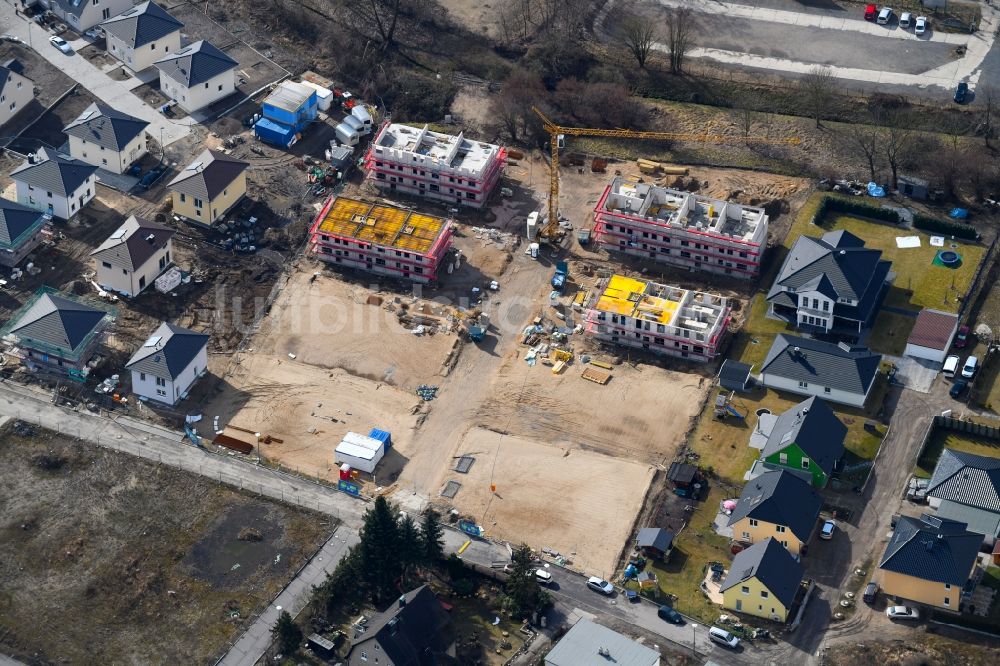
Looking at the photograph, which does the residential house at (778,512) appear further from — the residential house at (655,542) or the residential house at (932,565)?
the residential house at (932,565)

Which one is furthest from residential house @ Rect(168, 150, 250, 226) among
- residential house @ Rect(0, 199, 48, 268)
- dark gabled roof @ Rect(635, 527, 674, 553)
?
dark gabled roof @ Rect(635, 527, 674, 553)

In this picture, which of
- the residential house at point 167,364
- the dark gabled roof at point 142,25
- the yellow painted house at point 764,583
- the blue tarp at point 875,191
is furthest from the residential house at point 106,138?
the yellow painted house at point 764,583

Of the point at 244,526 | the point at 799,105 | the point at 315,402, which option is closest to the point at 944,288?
the point at 799,105

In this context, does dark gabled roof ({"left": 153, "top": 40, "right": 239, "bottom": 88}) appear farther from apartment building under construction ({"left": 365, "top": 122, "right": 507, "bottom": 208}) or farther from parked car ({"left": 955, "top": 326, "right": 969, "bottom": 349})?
parked car ({"left": 955, "top": 326, "right": 969, "bottom": 349})

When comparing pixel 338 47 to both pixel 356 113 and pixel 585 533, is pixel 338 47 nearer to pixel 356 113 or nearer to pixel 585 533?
pixel 356 113

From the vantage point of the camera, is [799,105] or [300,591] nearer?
[300,591]

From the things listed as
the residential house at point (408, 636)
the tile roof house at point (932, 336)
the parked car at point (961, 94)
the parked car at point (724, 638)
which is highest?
the parked car at point (961, 94)

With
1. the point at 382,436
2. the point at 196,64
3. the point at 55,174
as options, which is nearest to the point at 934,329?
the point at 382,436
